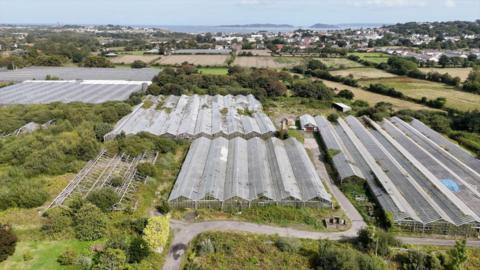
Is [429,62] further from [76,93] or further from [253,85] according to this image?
[76,93]

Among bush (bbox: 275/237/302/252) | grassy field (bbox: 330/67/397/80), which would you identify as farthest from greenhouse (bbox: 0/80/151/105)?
grassy field (bbox: 330/67/397/80)

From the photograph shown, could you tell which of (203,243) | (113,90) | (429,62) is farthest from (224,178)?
(429,62)

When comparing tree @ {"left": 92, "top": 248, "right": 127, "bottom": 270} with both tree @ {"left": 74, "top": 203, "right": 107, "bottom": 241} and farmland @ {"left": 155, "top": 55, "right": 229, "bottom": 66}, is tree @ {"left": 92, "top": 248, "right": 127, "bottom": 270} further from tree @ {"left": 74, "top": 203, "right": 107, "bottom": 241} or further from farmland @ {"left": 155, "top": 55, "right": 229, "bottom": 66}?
farmland @ {"left": 155, "top": 55, "right": 229, "bottom": 66}

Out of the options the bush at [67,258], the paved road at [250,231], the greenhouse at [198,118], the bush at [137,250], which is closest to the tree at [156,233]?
the bush at [137,250]

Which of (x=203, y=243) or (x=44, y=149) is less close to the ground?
(x=44, y=149)

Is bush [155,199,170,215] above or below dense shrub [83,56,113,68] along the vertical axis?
below
